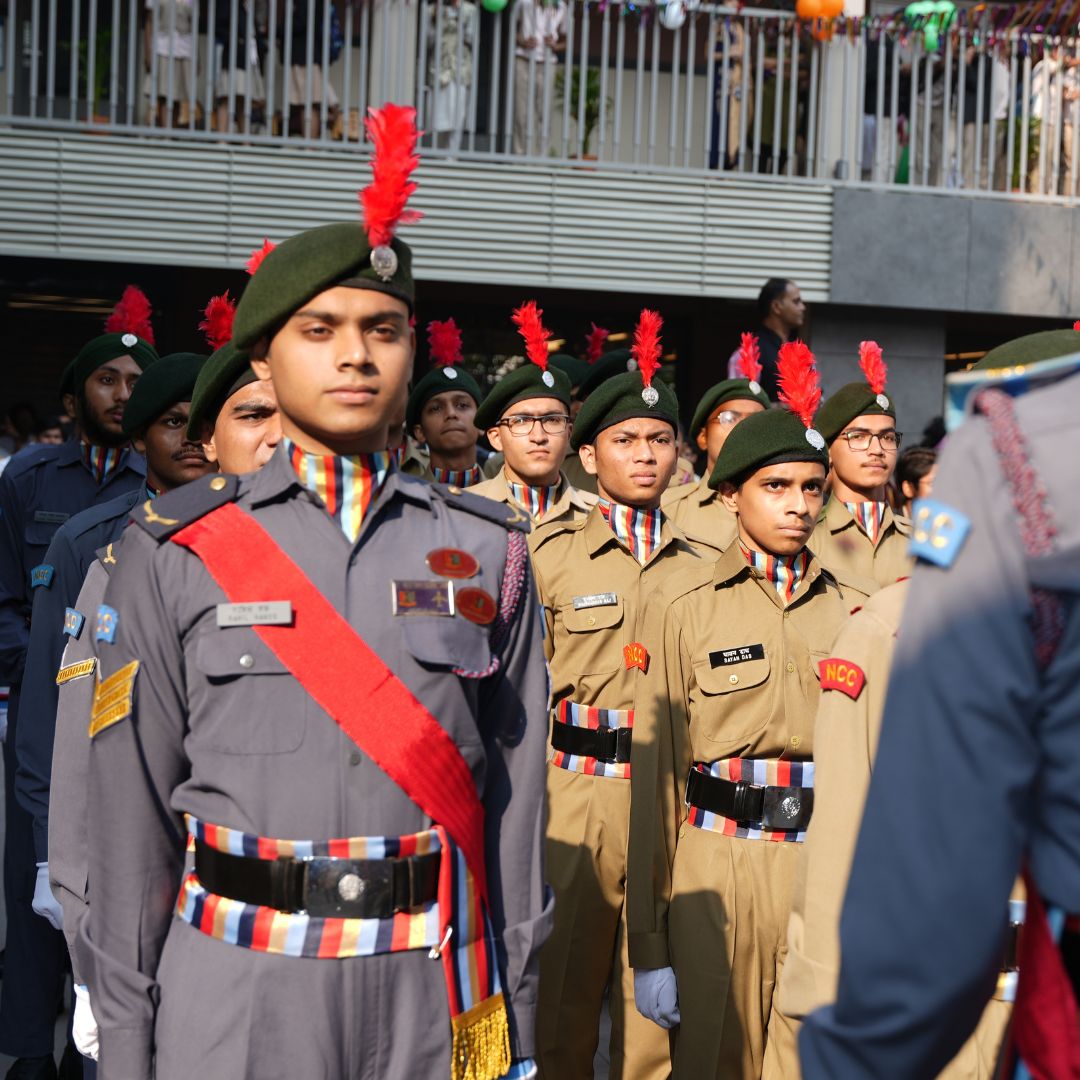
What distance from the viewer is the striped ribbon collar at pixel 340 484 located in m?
2.82

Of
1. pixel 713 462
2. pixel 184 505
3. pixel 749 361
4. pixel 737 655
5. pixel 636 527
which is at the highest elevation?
pixel 749 361

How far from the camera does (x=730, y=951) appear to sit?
14.7 feet

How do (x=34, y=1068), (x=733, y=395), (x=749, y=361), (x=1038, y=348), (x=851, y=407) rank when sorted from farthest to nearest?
(x=749, y=361) → (x=733, y=395) → (x=851, y=407) → (x=34, y=1068) → (x=1038, y=348)

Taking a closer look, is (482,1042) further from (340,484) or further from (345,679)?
(340,484)

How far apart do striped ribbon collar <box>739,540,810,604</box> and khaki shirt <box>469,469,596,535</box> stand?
123 centimetres

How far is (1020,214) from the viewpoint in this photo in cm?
1290

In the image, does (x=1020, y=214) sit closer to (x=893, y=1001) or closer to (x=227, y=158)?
(x=227, y=158)

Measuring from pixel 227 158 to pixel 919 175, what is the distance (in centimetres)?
586

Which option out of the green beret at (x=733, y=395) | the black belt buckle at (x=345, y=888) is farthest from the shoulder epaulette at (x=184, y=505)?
the green beret at (x=733, y=395)

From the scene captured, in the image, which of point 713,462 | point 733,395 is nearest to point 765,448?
point 713,462

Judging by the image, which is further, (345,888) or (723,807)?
(723,807)

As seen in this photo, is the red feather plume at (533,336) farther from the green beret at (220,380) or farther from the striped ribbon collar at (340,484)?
the striped ribbon collar at (340,484)

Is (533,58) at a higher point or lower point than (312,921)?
higher

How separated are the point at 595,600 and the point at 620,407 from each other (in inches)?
35.3
